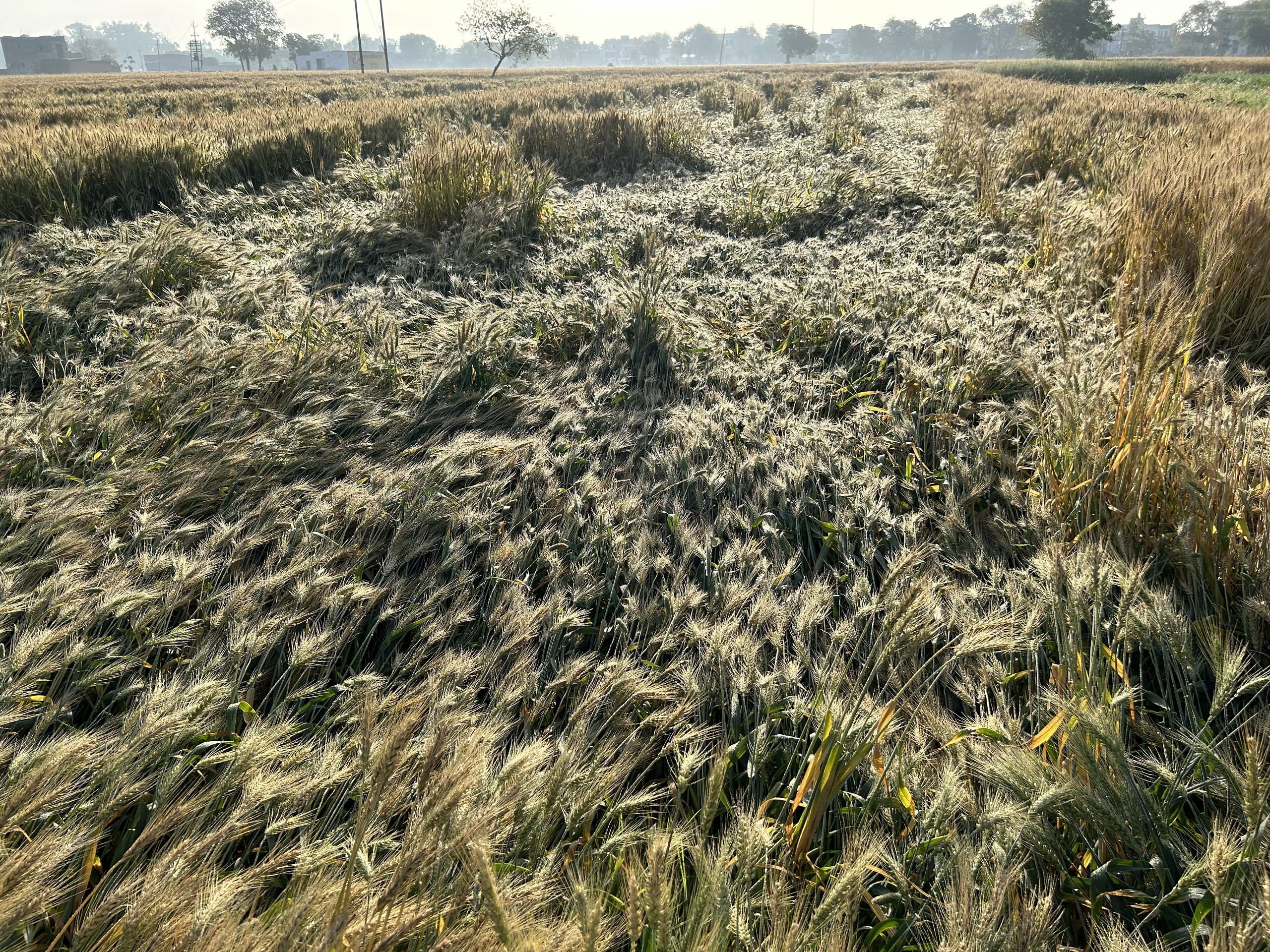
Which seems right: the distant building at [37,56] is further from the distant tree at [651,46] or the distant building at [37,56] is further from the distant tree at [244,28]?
the distant tree at [651,46]

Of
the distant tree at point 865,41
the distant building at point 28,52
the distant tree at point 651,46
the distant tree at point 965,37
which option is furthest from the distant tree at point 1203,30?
the distant building at point 28,52

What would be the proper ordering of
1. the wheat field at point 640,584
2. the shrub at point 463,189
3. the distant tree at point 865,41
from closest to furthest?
the wheat field at point 640,584, the shrub at point 463,189, the distant tree at point 865,41

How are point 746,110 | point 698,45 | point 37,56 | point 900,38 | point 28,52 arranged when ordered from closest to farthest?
point 746,110 → point 28,52 → point 37,56 → point 900,38 → point 698,45

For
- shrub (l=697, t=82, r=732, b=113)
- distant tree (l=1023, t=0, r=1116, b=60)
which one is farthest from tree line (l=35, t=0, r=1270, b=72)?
shrub (l=697, t=82, r=732, b=113)

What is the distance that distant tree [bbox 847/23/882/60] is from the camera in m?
136

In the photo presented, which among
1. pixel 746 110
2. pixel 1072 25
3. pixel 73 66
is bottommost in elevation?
pixel 746 110

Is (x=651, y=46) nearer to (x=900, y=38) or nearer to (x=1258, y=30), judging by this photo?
(x=900, y=38)

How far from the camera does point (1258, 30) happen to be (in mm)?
78000

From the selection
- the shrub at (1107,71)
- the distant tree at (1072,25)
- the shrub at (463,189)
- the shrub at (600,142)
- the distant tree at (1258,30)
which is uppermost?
the distant tree at (1258,30)

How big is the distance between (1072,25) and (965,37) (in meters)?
91.2

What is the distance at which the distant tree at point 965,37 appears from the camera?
123m

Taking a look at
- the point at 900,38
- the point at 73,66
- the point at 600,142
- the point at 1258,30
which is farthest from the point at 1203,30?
the point at 73,66

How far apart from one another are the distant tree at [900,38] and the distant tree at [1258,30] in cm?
5773

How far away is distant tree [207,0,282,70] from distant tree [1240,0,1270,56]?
127 meters
